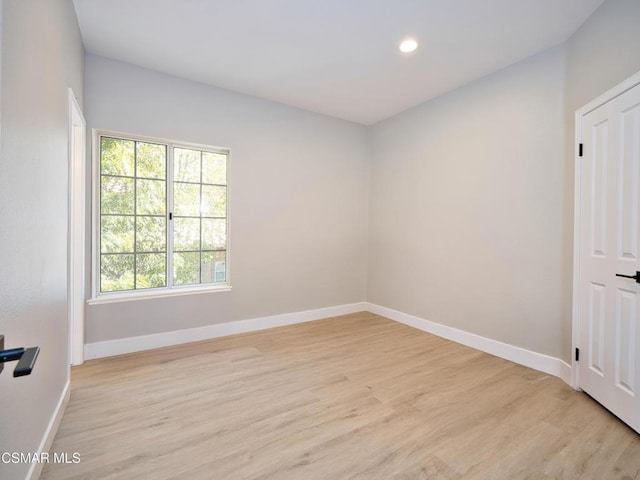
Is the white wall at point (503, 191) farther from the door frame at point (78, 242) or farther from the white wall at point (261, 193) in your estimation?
the door frame at point (78, 242)

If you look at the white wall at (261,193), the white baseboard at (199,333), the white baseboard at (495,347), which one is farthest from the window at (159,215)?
the white baseboard at (495,347)

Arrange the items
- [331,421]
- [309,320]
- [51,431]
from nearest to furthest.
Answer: [51,431], [331,421], [309,320]

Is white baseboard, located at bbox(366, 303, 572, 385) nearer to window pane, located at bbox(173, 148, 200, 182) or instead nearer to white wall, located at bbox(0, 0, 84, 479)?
window pane, located at bbox(173, 148, 200, 182)

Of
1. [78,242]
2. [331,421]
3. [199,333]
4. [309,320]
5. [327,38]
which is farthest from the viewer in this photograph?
[309,320]

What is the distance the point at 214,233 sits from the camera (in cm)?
372

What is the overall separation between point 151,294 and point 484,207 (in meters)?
3.65

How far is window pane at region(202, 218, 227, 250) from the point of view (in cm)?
367

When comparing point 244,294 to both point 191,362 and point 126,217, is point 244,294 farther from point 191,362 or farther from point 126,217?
point 126,217

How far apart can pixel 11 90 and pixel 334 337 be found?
3.32 metres

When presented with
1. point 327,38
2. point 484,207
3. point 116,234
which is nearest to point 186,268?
point 116,234

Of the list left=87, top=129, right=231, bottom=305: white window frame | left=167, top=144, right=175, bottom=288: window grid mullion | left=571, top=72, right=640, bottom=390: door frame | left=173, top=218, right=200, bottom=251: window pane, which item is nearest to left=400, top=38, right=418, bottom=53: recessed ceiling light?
left=571, top=72, right=640, bottom=390: door frame

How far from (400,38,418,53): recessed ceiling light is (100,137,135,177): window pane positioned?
2838mm

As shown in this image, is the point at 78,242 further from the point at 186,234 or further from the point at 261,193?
the point at 261,193

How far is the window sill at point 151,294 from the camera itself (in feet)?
9.93
